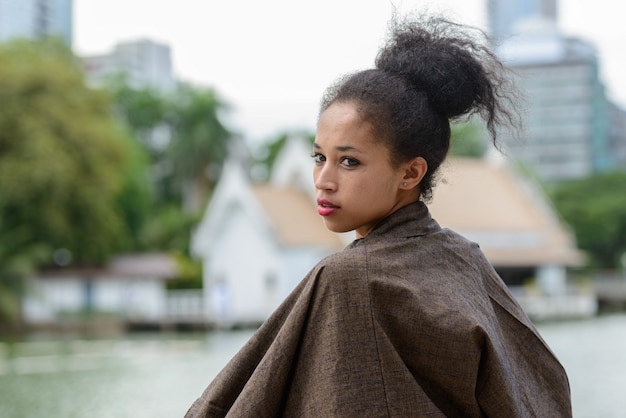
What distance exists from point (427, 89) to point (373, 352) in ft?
1.46

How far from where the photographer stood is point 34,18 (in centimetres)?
3391

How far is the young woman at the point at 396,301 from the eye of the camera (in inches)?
62.8

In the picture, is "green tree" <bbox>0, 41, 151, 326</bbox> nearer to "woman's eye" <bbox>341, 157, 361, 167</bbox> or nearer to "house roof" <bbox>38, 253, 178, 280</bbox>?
"house roof" <bbox>38, 253, 178, 280</bbox>

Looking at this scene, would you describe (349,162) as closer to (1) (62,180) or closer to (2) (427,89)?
(2) (427,89)

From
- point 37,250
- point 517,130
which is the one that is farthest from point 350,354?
point 37,250

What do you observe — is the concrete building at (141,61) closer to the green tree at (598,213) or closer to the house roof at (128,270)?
the green tree at (598,213)

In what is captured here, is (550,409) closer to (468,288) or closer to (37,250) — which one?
(468,288)

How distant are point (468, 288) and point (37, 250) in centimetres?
2600

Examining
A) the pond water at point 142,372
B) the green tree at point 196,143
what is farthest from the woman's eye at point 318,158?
the green tree at point 196,143

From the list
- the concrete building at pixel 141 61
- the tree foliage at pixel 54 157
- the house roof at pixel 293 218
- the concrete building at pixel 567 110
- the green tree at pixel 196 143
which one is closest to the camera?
the tree foliage at pixel 54 157

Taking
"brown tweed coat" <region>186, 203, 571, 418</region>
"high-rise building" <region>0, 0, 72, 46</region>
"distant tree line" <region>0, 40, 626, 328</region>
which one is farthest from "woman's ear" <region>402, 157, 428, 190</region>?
"high-rise building" <region>0, 0, 72, 46</region>

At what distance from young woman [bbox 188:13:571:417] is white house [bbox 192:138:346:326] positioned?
27154 millimetres

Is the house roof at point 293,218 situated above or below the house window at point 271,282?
above

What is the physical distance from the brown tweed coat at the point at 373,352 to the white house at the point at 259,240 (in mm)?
27278
